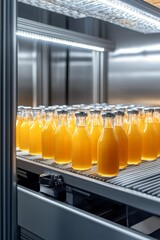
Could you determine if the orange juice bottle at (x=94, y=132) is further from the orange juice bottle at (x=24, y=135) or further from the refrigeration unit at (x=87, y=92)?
the orange juice bottle at (x=24, y=135)

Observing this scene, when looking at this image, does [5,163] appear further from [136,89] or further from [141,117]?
[136,89]

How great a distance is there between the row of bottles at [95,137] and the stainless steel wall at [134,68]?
3.85ft

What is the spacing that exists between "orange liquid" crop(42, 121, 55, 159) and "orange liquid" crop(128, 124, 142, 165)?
287mm

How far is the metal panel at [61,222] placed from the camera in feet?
2.68

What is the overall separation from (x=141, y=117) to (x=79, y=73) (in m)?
1.65

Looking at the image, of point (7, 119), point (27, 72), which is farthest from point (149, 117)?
point (27, 72)

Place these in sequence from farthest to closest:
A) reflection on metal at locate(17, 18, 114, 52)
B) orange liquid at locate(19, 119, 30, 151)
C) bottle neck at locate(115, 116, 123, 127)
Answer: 1. reflection on metal at locate(17, 18, 114, 52)
2. orange liquid at locate(19, 119, 30, 151)
3. bottle neck at locate(115, 116, 123, 127)

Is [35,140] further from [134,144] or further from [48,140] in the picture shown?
[134,144]

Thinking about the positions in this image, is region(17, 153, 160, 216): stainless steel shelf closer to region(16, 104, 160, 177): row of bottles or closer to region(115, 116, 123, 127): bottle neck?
region(16, 104, 160, 177): row of bottles

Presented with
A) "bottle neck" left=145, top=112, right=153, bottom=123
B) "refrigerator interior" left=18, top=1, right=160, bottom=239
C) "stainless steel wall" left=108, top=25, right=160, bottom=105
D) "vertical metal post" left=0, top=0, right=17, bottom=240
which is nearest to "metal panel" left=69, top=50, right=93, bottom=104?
"refrigerator interior" left=18, top=1, right=160, bottom=239

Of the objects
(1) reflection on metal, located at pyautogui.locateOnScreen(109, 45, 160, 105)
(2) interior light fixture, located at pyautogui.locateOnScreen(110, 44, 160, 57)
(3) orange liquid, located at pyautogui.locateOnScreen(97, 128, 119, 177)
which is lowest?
(3) orange liquid, located at pyautogui.locateOnScreen(97, 128, 119, 177)

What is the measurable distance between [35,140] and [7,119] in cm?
43

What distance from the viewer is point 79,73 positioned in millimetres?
2836

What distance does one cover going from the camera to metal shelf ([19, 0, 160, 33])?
3.85 ft
